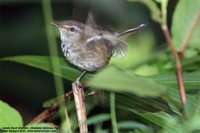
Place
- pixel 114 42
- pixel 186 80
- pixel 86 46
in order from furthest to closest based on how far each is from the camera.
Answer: pixel 86 46 < pixel 114 42 < pixel 186 80

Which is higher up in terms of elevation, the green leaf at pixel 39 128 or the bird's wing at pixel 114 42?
the bird's wing at pixel 114 42

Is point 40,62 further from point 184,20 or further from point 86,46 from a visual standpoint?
point 184,20

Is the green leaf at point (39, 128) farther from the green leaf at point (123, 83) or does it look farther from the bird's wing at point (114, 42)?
the bird's wing at point (114, 42)

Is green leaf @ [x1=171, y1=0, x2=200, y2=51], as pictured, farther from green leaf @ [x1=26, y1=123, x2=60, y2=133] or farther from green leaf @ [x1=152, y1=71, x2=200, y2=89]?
green leaf @ [x1=152, y1=71, x2=200, y2=89]

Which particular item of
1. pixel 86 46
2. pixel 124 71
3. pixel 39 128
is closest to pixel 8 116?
pixel 39 128

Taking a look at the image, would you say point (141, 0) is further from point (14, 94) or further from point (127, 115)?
point (14, 94)

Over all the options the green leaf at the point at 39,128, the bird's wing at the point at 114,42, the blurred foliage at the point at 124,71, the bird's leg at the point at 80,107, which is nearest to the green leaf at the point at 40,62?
the blurred foliage at the point at 124,71

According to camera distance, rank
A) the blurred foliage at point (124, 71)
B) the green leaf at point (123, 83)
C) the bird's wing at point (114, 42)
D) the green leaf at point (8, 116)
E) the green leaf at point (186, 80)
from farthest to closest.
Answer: the bird's wing at point (114, 42) → the green leaf at point (186, 80) → the green leaf at point (8, 116) → the blurred foliage at point (124, 71) → the green leaf at point (123, 83)

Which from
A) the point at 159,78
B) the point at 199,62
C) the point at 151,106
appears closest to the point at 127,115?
the point at 199,62
